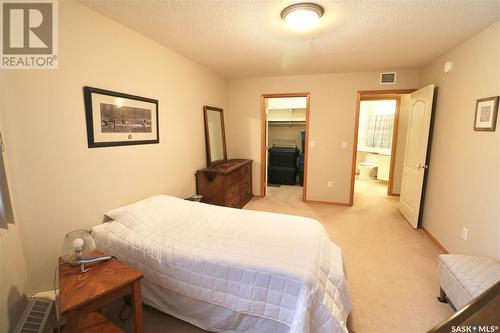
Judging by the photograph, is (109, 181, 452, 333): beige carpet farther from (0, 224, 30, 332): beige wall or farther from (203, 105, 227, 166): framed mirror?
(203, 105, 227, 166): framed mirror

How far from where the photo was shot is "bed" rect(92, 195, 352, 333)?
132 cm

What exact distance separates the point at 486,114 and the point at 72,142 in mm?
3540

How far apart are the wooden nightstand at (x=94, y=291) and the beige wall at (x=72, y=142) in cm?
45

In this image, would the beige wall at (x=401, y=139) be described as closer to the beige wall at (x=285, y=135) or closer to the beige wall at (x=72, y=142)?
the beige wall at (x=285, y=135)

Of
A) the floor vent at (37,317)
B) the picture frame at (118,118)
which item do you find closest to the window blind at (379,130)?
the picture frame at (118,118)

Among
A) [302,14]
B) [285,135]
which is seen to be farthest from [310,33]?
[285,135]

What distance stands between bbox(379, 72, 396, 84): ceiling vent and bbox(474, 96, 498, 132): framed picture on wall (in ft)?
5.79

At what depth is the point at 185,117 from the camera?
3156 millimetres

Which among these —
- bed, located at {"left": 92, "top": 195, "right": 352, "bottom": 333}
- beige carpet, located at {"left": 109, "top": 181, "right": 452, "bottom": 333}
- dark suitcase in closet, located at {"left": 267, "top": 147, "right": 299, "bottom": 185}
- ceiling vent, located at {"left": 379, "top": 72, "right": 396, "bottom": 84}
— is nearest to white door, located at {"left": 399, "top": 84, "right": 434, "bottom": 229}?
beige carpet, located at {"left": 109, "top": 181, "right": 452, "bottom": 333}

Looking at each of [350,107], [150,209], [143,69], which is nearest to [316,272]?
[150,209]

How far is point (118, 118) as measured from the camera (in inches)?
84.3

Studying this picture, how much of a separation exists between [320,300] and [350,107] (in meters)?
3.53

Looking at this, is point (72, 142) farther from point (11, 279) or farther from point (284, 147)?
point (284, 147)

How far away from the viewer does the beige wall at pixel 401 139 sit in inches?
182
